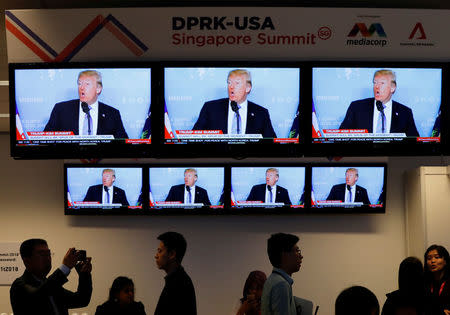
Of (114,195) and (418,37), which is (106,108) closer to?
(114,195)

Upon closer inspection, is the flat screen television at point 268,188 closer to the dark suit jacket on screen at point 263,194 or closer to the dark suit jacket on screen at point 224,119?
the dark suit jacket on screen at point 263,194

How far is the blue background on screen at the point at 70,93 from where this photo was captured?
172 inches

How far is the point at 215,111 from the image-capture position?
4.39 m

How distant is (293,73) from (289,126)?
1.18 feet

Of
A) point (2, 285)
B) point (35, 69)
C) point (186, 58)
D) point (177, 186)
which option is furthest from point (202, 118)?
point (2, 285)

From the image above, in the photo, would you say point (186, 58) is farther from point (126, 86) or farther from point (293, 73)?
point (293, 73)

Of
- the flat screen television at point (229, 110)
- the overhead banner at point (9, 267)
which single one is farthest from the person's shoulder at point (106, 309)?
the overhead banner at point (9, 267)

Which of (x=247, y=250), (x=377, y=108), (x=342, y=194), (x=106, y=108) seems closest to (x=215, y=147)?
(x=106, y=108)

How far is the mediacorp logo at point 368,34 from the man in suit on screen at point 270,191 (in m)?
1.73

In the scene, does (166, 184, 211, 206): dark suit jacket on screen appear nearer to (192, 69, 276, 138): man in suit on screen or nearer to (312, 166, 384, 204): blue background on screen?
(312, 166, 384, 204): blue background on screen

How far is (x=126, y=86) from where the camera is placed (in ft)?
14.4

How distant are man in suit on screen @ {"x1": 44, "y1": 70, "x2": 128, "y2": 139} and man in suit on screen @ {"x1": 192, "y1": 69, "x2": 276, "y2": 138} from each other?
542 mm

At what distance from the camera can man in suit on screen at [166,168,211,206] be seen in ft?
19.7

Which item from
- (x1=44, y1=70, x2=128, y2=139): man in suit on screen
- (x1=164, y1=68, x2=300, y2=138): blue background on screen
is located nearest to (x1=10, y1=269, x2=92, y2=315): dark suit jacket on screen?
(x1=44, y1=70, x2=128, y2=139): man in suit on screen
